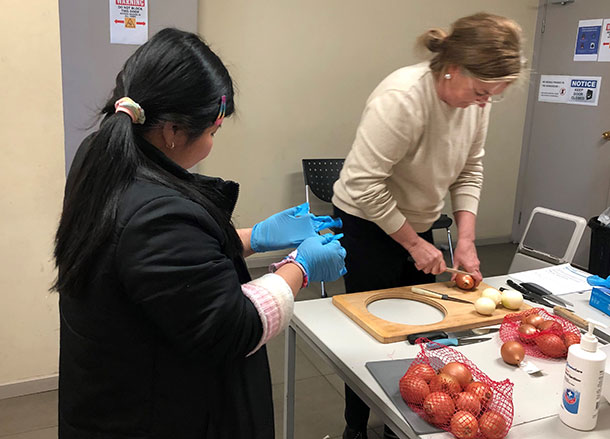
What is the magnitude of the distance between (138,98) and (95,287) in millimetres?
316

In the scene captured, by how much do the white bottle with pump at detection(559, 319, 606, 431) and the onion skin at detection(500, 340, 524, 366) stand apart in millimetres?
206

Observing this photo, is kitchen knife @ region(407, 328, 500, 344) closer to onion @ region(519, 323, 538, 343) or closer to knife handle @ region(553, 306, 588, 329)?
onion @ region(519, 323, 538, 343)

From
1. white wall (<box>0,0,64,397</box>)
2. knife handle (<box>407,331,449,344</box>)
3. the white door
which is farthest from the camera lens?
the white door

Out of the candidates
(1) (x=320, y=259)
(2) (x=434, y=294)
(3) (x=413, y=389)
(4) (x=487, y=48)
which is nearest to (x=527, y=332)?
(2) (x=434, y=294)

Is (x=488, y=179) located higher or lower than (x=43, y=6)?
lower

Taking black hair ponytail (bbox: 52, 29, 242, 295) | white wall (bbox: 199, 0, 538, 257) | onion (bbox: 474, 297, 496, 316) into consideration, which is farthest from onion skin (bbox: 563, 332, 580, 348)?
white wall (bbox: 199, 0, 538, 257)

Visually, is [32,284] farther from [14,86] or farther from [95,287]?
[95,287]

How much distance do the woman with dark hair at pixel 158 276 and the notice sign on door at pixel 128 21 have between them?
1.74 metres

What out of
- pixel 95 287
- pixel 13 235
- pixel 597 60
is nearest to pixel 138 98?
pixel 95 287

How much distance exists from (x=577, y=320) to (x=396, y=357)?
52 cm

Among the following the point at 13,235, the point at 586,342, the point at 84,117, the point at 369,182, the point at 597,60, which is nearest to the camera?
the point at 586,342

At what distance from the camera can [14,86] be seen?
2.07m

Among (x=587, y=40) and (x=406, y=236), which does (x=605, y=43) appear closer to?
(x=587, y=40)

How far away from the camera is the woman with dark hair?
867 mm
